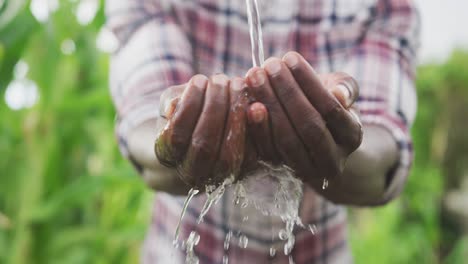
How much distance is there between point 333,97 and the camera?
492 mm

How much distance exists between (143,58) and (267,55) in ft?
0.59

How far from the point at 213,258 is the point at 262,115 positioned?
441 mm

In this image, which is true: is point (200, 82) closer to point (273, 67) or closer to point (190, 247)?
point (273, 67)

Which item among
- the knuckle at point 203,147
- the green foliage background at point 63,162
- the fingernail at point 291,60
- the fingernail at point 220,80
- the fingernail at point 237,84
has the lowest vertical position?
the green foliage background at point 63,162

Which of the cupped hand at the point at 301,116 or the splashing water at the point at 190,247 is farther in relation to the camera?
the splashing water at the point at 190,247

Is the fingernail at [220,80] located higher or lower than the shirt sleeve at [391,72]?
higher

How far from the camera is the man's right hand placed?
0.48 meters

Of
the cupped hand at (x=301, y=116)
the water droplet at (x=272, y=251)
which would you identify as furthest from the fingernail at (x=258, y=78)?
the water droplet at (x=272, y=251)

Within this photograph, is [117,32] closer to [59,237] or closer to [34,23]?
[34,23]

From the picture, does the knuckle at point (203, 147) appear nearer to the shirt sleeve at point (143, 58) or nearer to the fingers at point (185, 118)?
the fingers at point (185, 118)

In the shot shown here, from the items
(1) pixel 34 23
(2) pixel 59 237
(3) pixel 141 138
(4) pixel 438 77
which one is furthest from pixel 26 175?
(4) pixel 438 77

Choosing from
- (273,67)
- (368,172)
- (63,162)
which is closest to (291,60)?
(273,67)

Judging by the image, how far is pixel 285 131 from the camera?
490 mm

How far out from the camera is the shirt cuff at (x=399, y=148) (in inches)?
27.9
